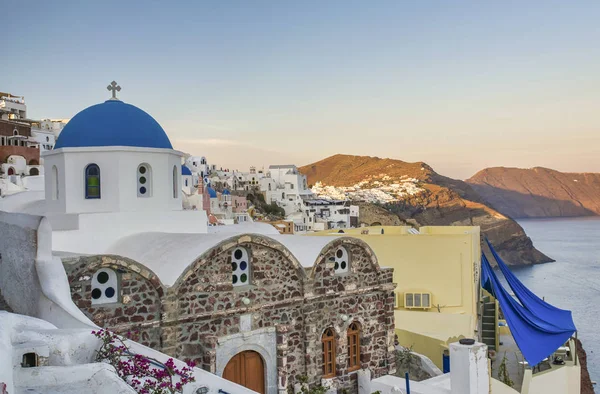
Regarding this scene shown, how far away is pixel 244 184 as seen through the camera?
7269cm

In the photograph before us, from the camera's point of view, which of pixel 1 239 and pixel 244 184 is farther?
pixel 244 184

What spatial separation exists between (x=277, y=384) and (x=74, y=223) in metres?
4.69

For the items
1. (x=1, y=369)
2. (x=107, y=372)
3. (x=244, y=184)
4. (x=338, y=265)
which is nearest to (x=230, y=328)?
(x=338, y=265)

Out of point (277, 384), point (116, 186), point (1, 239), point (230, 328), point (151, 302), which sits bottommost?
point (277, 384)

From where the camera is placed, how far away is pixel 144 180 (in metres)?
11.1

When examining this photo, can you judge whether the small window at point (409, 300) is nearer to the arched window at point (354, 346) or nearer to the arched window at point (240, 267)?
the arched window at point (354, 346)

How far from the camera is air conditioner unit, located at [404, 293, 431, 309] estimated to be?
16.5m

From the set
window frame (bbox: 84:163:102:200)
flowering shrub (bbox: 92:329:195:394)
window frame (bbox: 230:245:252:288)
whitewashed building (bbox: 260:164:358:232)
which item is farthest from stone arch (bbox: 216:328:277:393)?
whitewashed building (bbox: 260:164:358:232)

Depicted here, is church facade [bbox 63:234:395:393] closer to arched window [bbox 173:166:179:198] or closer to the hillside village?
the hillside village

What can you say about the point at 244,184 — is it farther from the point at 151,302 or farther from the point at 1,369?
the point at 1,369

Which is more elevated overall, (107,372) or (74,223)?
(74,223)

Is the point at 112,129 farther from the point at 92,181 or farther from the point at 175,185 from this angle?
the point at 175,185

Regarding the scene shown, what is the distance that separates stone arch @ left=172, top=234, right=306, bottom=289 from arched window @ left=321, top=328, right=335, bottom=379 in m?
1.19

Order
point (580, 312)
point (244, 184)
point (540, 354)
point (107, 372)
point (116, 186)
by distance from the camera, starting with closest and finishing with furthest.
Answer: point (107, 372) → point (116, 186) → point (540, 354) → point (580, 312) → point (244, 184)
